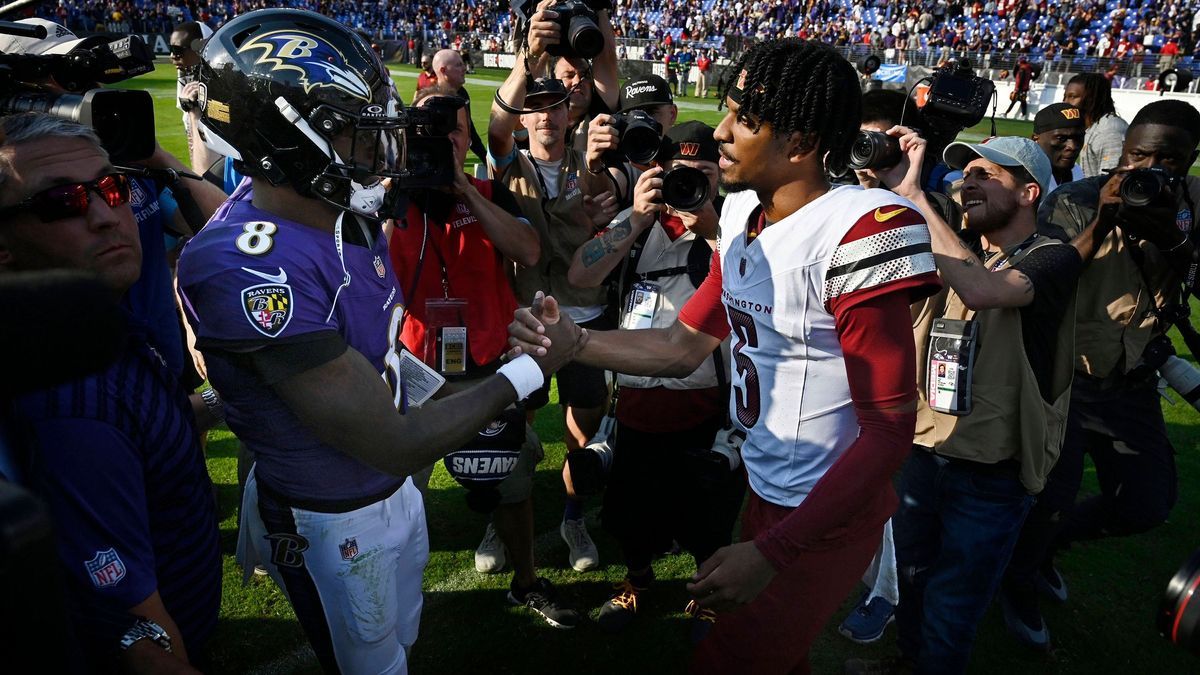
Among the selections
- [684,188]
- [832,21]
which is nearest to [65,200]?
[684,188]

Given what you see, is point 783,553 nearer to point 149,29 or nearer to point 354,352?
point 354,352

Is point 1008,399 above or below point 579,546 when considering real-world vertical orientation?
above

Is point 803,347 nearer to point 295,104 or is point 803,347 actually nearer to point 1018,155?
point 295,104

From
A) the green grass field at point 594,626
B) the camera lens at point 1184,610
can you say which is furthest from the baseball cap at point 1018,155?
the green grass field at point 594,626

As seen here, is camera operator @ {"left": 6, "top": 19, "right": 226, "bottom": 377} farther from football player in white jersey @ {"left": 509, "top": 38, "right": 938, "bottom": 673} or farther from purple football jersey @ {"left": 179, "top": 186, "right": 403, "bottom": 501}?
football player in white jersey @ {"left": 509, "top": 38, "right": 938, "bottom": 673}

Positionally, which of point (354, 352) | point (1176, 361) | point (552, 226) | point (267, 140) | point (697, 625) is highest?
point (267, 140)

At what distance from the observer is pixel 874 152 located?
282cm

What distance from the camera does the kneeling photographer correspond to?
3.39 m

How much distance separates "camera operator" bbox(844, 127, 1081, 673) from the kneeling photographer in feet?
2.85

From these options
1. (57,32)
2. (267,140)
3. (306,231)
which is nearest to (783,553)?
(306,231)

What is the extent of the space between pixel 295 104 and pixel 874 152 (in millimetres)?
2064

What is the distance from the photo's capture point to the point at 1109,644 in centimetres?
358

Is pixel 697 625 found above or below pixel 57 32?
below

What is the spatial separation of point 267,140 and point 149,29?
41.1 m
